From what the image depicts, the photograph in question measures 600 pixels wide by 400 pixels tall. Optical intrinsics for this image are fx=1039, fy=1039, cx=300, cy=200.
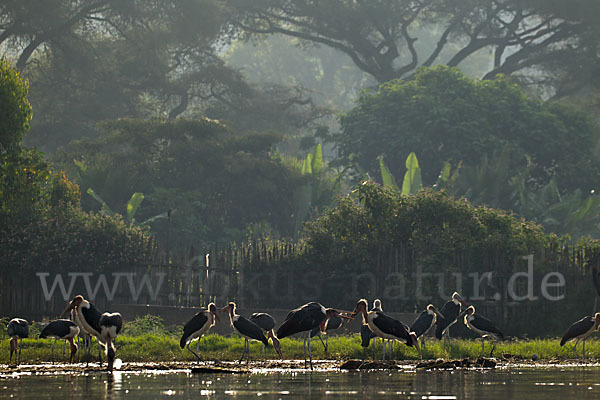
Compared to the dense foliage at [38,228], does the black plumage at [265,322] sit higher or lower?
lower

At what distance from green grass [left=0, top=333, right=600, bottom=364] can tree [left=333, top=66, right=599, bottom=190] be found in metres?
26.5

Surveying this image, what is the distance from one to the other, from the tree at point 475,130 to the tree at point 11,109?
2181cm

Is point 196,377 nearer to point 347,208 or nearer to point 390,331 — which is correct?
point 390,331

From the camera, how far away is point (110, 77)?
54188 mm

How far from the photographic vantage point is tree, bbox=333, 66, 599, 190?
46.4 meters

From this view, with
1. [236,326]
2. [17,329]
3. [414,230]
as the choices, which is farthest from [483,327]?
[414,230]

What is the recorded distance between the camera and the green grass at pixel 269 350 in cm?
1795

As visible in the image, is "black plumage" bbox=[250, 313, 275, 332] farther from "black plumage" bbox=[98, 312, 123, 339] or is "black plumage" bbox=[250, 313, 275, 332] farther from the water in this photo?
"black plumage" bbox=[98, 312, 123, 339]

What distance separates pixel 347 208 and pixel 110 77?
28.4 meters

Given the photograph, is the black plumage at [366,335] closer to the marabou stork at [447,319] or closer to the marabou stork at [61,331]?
the marabou stork at [447,319]

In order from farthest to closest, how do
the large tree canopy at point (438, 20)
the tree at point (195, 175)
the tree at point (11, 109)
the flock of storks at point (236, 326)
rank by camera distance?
Answer: 1. the large tree canopy at point (438, 20)
2. the tree at point (195, 175)
3. the tree at point (11, 109)
4. the flock of storks at point (236, 326)

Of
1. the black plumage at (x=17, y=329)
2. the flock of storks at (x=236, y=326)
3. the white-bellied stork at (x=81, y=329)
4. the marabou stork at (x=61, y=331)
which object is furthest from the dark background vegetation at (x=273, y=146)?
the marabou stork at (x=61, y=331)

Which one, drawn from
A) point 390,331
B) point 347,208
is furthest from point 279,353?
point 347,208

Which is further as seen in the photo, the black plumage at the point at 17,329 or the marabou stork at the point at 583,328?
the marabou stork at the point at 583,328
